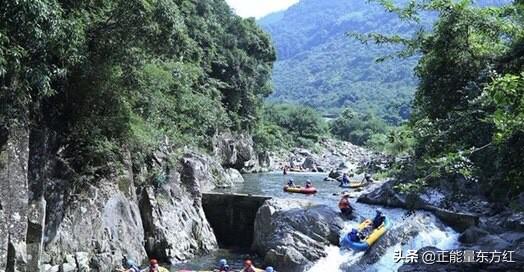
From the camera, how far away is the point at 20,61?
9.74 m

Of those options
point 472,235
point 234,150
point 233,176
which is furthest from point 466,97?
point 234,150

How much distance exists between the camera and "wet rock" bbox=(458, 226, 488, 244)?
1614 cm

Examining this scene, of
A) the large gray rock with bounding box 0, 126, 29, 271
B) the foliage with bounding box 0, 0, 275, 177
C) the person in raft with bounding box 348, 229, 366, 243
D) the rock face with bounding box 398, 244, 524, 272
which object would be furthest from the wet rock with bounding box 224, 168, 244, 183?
the large gray rock with bounding box 0, 126, 29, 271

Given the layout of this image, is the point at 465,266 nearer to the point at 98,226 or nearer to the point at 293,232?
the point at 293,232

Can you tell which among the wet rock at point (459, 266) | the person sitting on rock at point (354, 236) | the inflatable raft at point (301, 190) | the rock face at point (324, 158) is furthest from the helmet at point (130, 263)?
the rock face at point (324, 158)

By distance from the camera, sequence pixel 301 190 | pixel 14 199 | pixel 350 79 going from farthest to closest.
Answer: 1. pixel 350 79
2. pixel 301 190
3. pixel 14 199

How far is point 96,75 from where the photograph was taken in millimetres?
13125

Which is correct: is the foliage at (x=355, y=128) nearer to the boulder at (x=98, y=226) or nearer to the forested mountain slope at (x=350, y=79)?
the forested mountain slope at (x=350, y=79)

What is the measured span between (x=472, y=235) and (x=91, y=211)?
38.1 feet

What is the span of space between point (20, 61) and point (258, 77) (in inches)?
1455

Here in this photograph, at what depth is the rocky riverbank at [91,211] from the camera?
11.0m

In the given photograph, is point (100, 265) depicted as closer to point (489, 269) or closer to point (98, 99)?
point (98, 99)

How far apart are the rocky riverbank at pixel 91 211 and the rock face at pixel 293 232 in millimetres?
2281

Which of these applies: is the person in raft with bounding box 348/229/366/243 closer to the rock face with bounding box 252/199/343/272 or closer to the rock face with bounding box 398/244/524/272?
the rock face with bounding box 252/199/343/272
